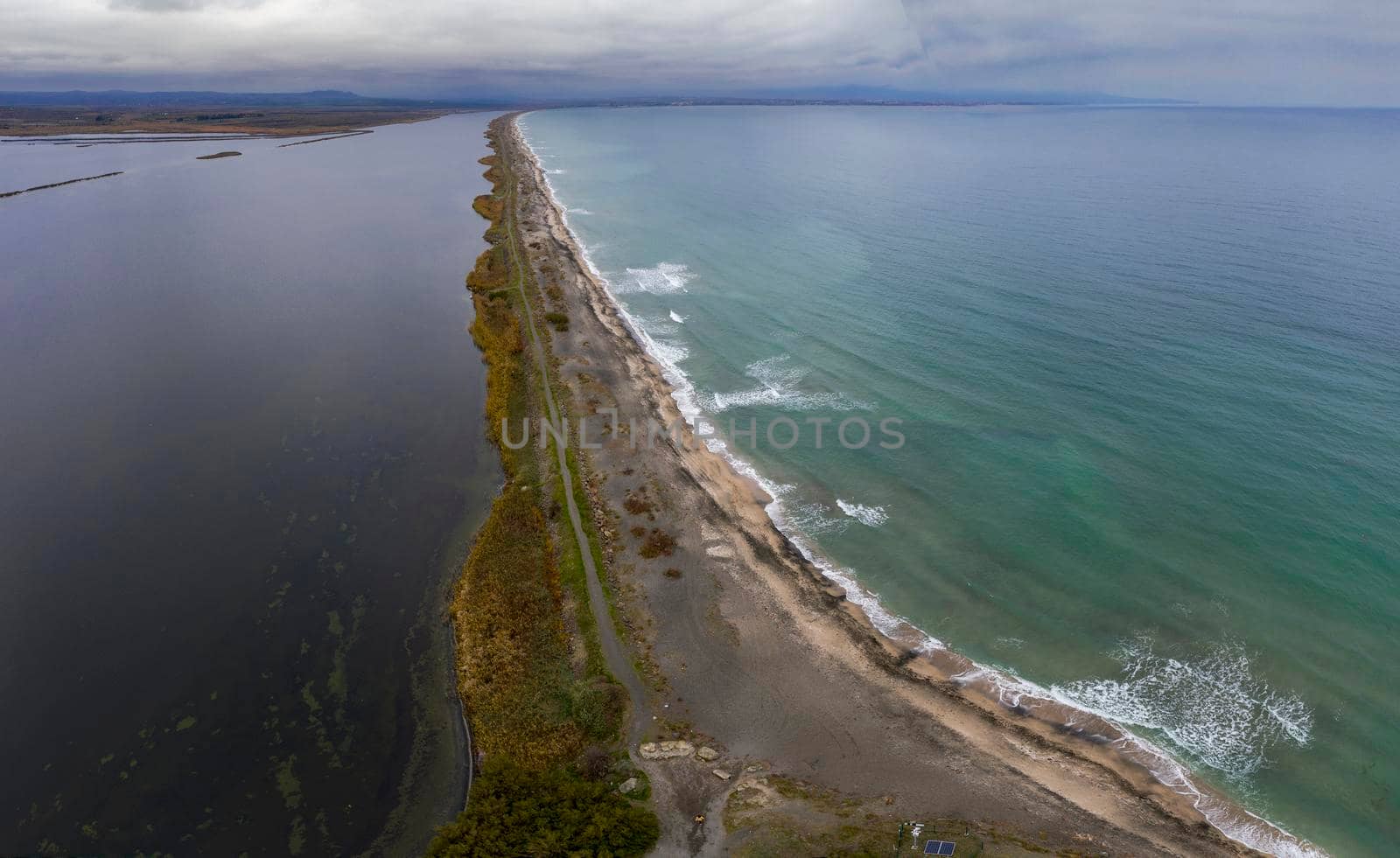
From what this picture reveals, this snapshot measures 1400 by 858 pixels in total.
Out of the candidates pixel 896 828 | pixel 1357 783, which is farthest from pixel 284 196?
pixel 1357 783

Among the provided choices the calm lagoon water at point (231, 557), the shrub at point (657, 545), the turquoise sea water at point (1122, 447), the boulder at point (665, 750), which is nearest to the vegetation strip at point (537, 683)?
the boulder at point (665, 750)

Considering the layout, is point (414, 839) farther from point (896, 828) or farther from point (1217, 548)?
point (1217, 548)

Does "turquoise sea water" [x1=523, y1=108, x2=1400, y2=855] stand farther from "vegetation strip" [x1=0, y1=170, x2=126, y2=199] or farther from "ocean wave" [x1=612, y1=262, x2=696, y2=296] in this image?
"vegetation strip" [x1=0, y1=170, x2=126, y2=199]

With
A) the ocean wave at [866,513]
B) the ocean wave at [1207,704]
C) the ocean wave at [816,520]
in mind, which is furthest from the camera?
the ocean wave at [866,513]

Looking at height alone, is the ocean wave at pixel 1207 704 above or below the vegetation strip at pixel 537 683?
below

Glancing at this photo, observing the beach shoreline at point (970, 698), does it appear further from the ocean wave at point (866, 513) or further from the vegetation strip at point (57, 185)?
the vegetation strip at point (57, 185)

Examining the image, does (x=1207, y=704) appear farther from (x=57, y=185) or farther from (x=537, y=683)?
(x=57, y=185)
